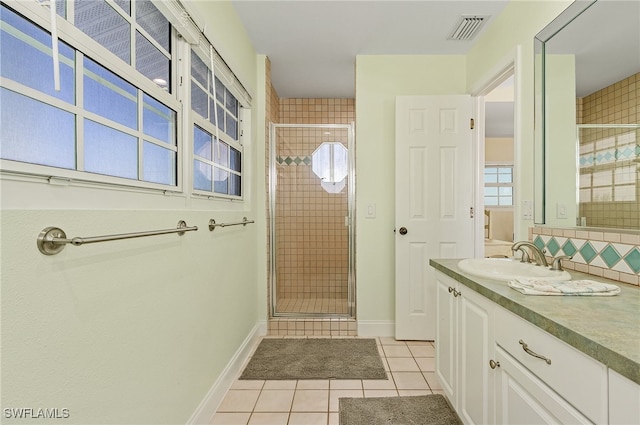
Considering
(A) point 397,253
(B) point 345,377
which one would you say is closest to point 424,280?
(A) point 397,253

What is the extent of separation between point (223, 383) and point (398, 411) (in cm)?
102

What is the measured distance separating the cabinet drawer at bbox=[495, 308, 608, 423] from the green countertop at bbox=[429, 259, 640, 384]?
3 centimetres

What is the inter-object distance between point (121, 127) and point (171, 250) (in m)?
0.51

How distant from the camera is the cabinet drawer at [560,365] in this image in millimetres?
690

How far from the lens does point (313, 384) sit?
1.95 metres

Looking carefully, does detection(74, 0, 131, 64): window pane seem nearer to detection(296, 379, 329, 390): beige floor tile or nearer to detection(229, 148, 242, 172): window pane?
detection(229, 148, 242, 172): window pane

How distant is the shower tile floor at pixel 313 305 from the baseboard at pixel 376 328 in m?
0.26

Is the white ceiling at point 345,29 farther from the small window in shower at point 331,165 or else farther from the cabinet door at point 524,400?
the cabinet door at point 524,400

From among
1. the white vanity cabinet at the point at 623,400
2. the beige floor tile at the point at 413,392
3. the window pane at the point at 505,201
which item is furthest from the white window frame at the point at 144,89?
the window pane at the point at 505,201

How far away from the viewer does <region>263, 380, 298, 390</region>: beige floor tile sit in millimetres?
1915

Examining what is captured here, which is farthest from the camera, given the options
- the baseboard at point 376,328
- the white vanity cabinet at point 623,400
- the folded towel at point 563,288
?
the baseboard at point 376,328

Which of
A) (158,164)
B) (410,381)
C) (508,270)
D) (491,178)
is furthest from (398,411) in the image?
(491,178)

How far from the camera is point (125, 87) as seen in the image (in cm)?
108

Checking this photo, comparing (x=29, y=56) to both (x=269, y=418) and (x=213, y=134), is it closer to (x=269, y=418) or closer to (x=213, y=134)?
(x=213, y=134)
